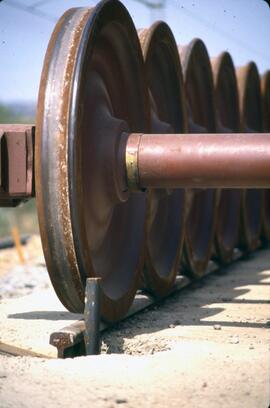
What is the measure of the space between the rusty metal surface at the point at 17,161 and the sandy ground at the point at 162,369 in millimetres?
874

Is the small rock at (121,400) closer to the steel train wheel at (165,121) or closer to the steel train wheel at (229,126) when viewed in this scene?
the steel train wheel at (165,121)

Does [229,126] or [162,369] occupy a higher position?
[229,126]

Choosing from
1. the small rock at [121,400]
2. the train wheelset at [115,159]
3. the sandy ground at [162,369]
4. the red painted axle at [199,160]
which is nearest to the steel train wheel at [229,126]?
the train wheelset at [115,159]

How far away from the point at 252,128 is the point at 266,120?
1.15 feet

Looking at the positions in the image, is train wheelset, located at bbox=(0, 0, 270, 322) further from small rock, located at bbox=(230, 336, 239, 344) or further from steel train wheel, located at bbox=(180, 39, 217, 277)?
small rock, located at bbox=(230, 336, 239, 344)

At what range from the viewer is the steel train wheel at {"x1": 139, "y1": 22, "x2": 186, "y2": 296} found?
549cm

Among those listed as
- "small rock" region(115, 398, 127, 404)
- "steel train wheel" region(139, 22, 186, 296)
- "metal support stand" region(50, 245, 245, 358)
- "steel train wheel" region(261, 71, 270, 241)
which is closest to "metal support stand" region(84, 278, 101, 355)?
"metal support stand" region(50, 245, 245, 358)

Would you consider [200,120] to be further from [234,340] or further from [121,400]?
[121,400]

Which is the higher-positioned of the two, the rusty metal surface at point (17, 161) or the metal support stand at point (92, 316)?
the rusty metal surface at point (17, 161)

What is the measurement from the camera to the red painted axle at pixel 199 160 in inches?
169

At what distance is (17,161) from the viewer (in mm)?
4246

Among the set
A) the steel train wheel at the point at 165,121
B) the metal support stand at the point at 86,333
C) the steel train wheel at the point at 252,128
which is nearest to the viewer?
the metal support stand at the point at 86,333

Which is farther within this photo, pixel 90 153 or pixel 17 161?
pixel 90 153

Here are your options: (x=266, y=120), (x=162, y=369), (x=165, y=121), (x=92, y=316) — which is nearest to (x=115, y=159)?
(x=92, y=316)
